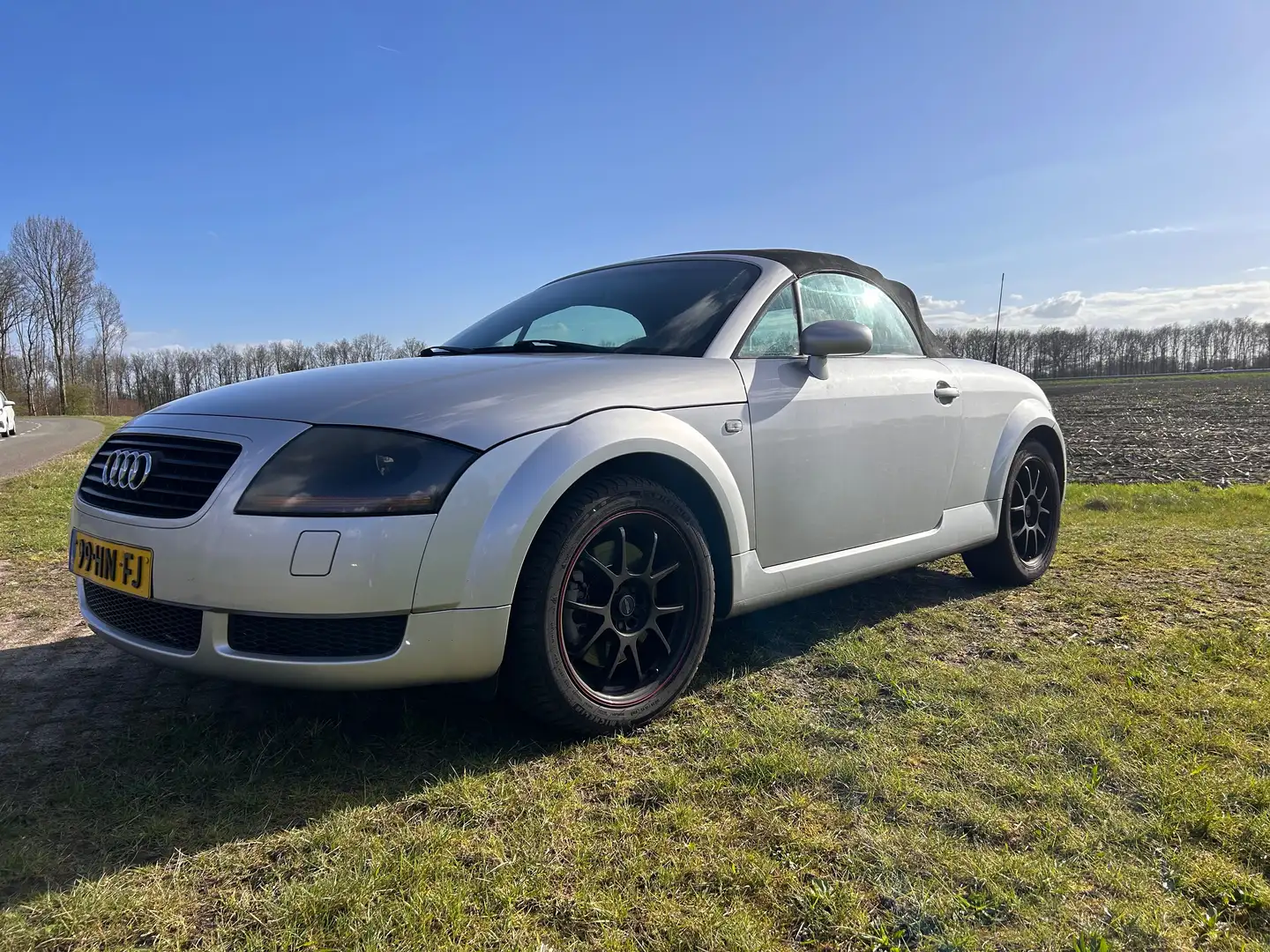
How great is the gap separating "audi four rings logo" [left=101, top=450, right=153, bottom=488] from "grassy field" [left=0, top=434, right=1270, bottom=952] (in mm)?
739

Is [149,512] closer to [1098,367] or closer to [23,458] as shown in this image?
[23,458]

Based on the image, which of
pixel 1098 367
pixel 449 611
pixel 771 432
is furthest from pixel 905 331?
pixel 1098 367

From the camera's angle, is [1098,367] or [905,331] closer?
[905,331]

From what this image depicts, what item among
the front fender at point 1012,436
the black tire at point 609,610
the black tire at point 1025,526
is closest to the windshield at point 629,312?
the black tire at point 609,610

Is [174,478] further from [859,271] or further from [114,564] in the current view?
[859,271]

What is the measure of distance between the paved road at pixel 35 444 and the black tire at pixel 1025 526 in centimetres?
1121

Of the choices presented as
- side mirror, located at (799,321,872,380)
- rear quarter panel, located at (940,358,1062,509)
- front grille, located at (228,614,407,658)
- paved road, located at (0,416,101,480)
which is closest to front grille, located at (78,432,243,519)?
front grille, located at (228,614,407,658)

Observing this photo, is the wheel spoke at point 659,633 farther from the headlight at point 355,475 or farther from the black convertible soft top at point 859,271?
the black convertible soft top at point 859,271

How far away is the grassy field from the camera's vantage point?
159 centimetres

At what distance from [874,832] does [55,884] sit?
175cm

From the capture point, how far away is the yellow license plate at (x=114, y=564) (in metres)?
2.21

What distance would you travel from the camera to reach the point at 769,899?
5.47 feet

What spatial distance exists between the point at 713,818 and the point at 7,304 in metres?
60.4

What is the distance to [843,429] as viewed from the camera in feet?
10.4
